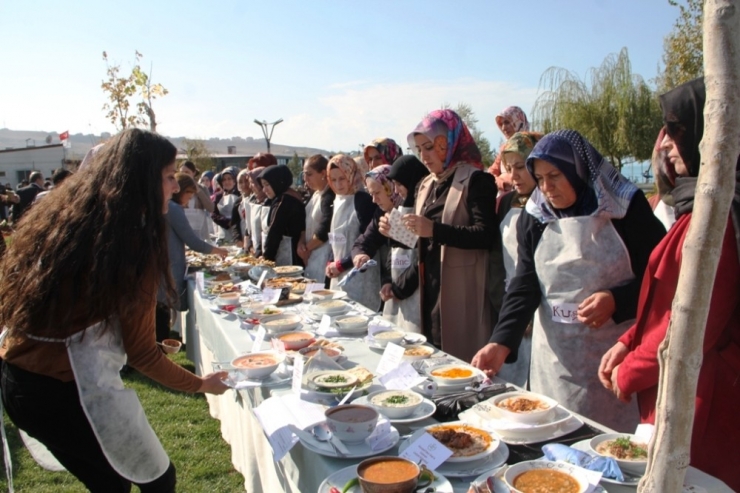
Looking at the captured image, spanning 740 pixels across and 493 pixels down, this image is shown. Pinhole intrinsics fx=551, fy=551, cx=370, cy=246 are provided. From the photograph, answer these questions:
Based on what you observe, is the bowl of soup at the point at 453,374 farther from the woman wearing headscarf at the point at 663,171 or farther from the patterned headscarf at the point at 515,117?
the patterned headscarf at the point at 515,117

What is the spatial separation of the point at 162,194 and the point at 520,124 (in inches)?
149

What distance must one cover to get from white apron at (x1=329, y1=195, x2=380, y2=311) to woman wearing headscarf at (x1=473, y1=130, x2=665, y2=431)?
6.44 feet

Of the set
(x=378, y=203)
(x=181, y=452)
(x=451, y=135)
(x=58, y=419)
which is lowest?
(x=181, y=452)

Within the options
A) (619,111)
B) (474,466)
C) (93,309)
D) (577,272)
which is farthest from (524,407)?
(619,111)

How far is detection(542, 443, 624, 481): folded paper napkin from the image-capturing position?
1.17m

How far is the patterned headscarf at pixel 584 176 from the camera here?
1959mm

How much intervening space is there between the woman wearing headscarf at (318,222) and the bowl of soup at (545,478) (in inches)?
144

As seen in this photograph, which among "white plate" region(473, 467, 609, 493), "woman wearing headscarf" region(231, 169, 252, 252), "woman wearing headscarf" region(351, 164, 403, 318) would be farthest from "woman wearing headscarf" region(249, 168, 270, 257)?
"white plate" region(473, 467, 609, 493)

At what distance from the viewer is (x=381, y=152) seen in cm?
457

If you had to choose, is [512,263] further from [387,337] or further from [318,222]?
[318,222]

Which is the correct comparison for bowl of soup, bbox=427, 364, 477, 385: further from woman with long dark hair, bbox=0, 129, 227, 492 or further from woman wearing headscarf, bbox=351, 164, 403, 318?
woman wearing headscarf, bbox=351, 164, 403, 318

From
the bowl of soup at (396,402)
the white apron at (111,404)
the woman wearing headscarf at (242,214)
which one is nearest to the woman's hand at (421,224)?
the bowl of soup at (396,402)

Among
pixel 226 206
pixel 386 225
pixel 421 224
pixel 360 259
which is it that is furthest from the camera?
pixel 226 206

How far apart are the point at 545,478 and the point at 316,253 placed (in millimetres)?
3836
